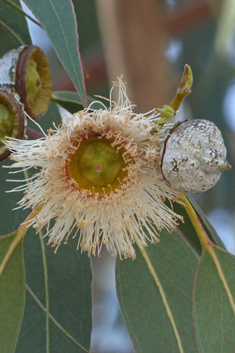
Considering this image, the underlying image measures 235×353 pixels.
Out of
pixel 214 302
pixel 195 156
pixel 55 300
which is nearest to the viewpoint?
pixel 195 156

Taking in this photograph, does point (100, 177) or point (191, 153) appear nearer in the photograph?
point (191, 153)

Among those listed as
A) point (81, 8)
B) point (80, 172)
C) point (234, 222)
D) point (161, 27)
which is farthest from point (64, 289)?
point (234, 222)

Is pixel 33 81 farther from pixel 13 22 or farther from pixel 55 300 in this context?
pixel 55 300

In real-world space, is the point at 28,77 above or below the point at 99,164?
above

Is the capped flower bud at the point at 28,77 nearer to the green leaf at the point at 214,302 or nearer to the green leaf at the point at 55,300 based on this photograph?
the green leaf at the point at 55,300

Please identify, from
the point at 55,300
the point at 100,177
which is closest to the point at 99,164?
the point at 100,177
